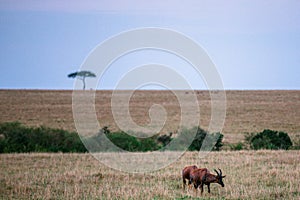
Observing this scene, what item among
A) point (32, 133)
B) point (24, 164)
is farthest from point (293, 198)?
point (32, 133)

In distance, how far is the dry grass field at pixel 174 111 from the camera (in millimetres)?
49312

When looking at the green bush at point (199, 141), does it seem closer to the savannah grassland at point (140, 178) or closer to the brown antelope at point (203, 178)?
the savannah grassland at point (140, 178)

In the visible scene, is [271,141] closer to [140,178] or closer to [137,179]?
[140,178]

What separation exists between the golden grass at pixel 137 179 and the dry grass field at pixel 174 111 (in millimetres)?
17945

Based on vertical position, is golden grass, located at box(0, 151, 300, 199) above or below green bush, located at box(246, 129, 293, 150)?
below

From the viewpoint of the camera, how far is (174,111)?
6334 centimetres

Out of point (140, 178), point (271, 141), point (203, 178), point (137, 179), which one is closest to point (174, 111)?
point (271, 141)

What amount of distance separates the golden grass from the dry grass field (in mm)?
17945

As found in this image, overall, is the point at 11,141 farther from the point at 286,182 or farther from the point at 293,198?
the point at 293,198

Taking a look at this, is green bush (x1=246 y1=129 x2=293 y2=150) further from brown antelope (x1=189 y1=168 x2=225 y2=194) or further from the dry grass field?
brown antelope (x1=189 y1=168 x2=225 y2=194)

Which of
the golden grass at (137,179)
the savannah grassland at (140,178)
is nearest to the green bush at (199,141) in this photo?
the savannah grassland at (140,178)

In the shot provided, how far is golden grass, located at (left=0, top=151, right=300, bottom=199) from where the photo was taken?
1351 centimetres

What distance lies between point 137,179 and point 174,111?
46.8m

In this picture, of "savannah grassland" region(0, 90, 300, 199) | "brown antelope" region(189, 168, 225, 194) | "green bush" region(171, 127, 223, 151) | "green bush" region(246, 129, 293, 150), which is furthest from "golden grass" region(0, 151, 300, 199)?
"green bush" region(246, 129, 293, 150)
